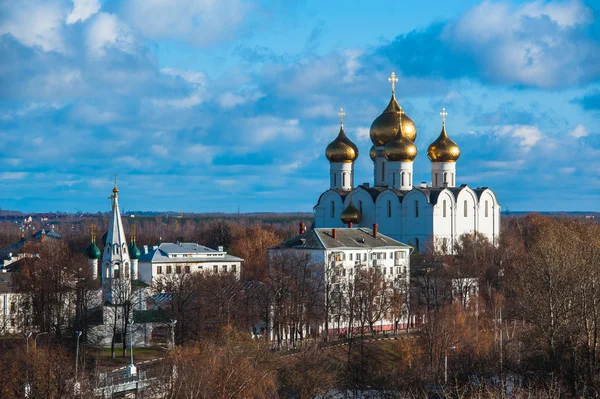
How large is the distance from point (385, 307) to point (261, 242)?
2191 cm

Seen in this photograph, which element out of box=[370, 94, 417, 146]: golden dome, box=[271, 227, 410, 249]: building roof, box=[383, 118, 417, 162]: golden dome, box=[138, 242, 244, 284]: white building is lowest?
box=[138, 242, 244, 284]: white building

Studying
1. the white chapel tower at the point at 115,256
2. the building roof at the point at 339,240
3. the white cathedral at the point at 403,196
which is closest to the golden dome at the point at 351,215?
the white cathedral at the point at 403,196

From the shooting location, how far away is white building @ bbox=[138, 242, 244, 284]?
54.8m

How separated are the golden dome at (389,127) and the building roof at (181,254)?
8.85 m

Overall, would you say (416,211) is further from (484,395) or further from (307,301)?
(484,395)

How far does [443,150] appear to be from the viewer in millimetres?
59750

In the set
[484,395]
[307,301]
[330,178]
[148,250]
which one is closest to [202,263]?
[148,250]

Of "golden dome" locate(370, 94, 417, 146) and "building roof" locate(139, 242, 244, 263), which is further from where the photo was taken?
"golden dome" locate(370, 94, 417, 146)

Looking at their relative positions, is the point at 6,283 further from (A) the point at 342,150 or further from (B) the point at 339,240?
(A) the point at 342,150

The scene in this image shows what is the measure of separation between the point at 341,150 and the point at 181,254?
9.43 m

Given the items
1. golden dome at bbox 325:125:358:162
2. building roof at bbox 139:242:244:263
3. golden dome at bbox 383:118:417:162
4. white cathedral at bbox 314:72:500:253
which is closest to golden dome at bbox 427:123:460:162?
white cathedral at bbox 314:72:500:253

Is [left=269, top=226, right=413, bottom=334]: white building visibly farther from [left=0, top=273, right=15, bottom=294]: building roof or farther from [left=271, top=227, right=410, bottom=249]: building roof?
[left=0, top=273, right=15, bottom=294]: building roof

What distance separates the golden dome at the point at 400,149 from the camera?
191ft

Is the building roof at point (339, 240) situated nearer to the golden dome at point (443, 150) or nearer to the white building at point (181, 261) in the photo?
the white building at point (181, 261)
